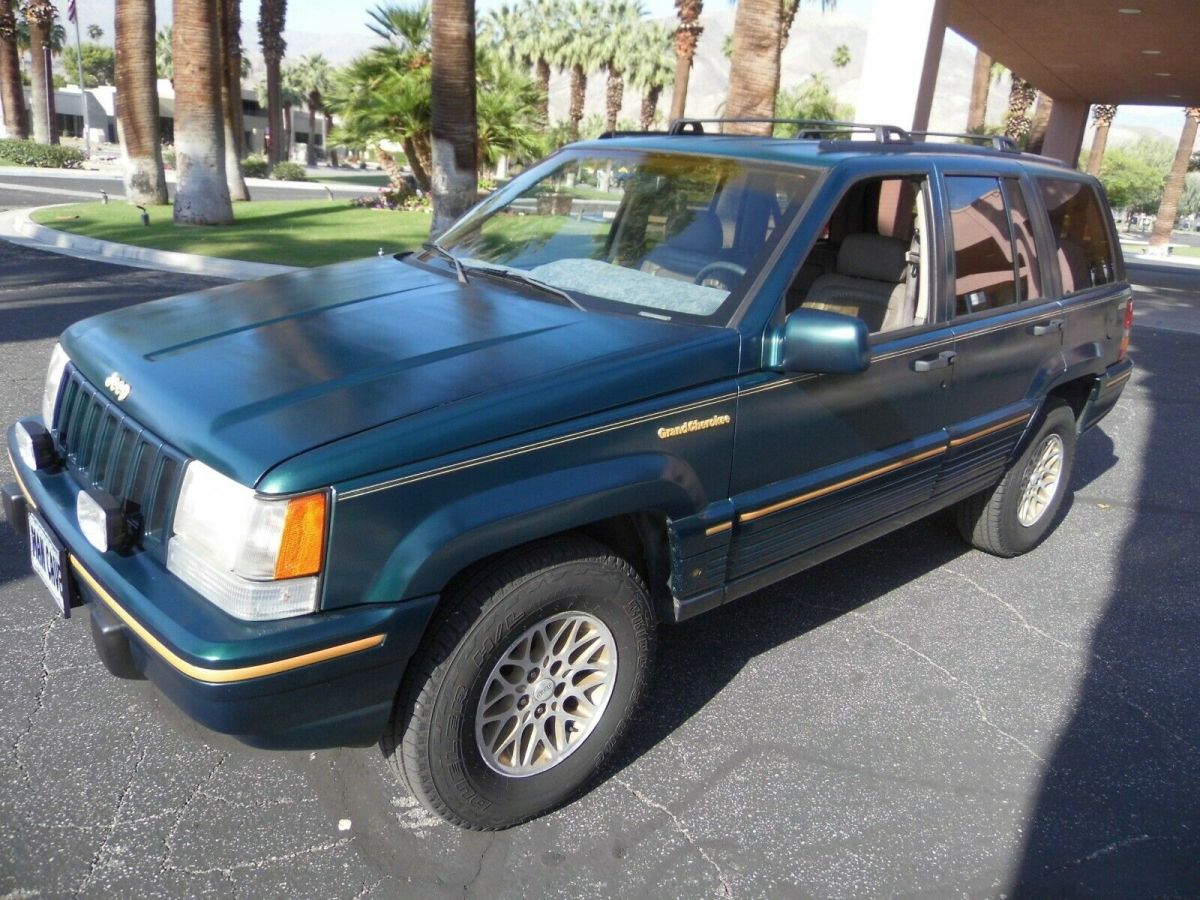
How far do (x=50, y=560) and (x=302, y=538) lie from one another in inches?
42.2

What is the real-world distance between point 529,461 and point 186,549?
33.9 inches

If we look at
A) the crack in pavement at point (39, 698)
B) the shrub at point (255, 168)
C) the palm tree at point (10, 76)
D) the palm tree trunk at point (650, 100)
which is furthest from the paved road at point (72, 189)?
the palm tree trunk at point (650, 100)

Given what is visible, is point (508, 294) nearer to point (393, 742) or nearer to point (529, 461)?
point (529, 461)

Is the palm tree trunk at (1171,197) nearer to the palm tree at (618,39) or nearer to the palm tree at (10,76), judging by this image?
the palm tree at (618,39)

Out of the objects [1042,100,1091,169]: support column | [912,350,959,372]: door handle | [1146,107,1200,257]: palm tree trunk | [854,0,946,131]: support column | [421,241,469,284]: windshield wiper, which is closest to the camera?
[421,241,469,284]: windshield wiper

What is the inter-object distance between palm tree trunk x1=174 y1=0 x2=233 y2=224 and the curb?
2.28 meters

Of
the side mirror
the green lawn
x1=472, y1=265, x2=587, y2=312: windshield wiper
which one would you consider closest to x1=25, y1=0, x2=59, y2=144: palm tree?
the green lawn

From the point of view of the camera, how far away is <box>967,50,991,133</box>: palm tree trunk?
28.6 meters

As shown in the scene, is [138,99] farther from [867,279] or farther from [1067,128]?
[1067,128]

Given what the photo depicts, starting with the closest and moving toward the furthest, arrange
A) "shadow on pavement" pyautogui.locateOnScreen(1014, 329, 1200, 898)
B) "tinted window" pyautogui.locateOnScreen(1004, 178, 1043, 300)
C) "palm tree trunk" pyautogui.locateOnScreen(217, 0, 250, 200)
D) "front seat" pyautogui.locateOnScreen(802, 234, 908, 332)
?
"shadow on pavement" pyautogui.locateOnScreen(1014, 329, 1200, 898), "front seat" pyautogui.locateOnScreen(802, 234, 908, 332), "tinted window" pyautogui.locateOnScreen(1004, 178, 1043, 300), "palm tree trunk" pyautogui.locateOnScreen(217, 0, 250, 200)

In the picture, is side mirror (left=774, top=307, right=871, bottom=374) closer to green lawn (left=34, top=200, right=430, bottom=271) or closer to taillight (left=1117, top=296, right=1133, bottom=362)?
taillight (left=1117, top=296, right=1133, bottom=362)

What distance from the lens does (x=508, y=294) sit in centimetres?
340

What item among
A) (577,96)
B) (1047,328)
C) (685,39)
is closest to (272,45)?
(685,39)

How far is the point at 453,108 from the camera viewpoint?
558 inches
